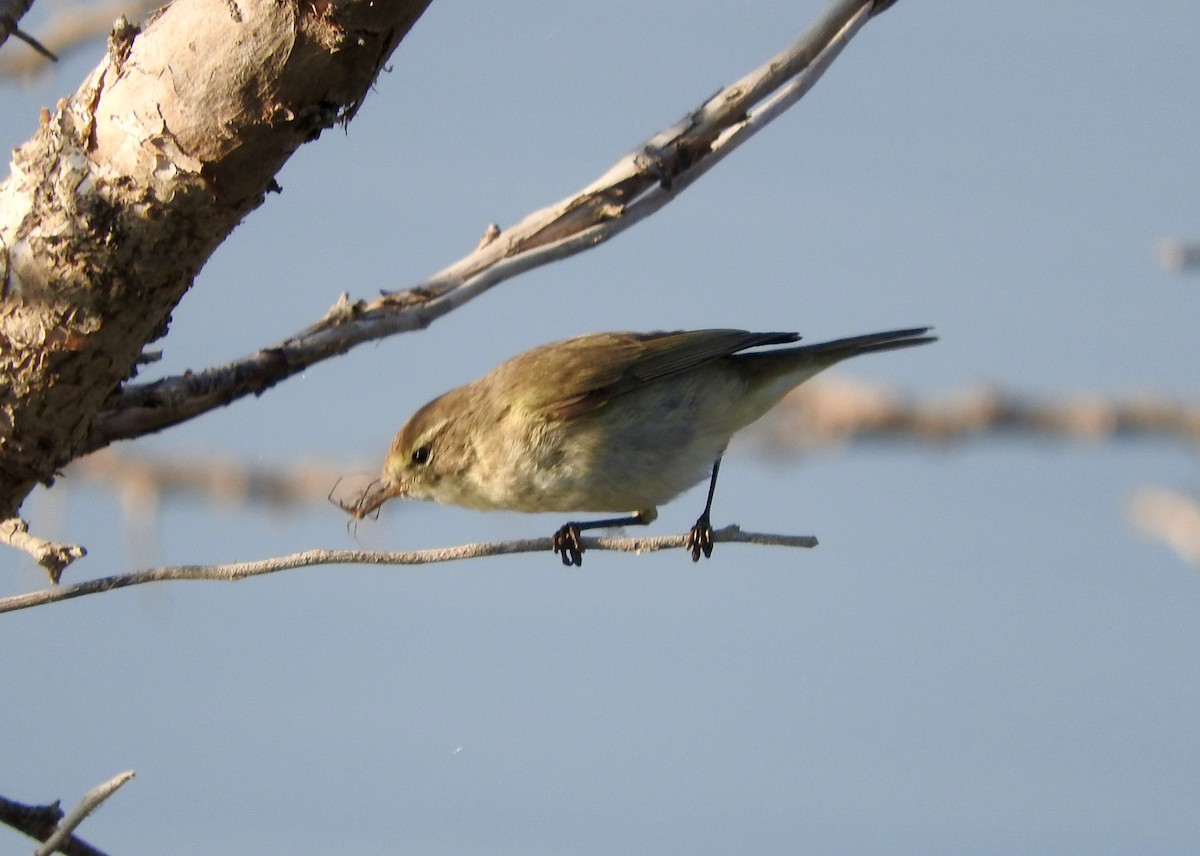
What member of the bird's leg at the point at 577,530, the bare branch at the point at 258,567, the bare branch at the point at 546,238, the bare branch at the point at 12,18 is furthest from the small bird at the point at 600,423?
the bare branch at the point at 12,18

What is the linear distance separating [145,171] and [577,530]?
7.75 ft

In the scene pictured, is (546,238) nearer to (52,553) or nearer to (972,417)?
(52,553)

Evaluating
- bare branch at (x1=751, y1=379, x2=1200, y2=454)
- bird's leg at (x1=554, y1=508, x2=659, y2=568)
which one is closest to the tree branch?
bare branch at (x1=751, y1=379, x2=1200, y2=454)

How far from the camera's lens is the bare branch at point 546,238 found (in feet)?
10.7

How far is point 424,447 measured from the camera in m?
4.64

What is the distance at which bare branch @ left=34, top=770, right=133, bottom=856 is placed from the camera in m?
2.24

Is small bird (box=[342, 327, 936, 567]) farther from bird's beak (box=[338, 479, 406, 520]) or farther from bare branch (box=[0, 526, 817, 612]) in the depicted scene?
bare branch (box=[0, 526, 817, 612])

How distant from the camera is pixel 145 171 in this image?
2.56 m

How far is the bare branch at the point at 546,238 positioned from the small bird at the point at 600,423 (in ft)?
3.04

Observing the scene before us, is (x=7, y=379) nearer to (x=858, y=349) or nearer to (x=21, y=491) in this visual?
(x=21, y=491)

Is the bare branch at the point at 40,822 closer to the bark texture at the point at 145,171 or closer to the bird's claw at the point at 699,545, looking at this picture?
the bark texture at the point at 145,171

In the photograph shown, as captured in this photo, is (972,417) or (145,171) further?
(972,417)

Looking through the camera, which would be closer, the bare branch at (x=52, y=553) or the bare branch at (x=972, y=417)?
the bare branch at (x=52, y=553)

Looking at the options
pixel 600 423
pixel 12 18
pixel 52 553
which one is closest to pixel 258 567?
pixel 52 553
